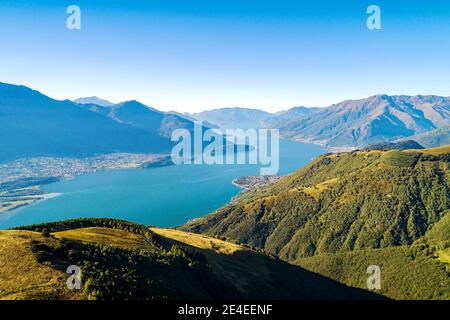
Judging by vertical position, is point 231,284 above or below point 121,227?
below

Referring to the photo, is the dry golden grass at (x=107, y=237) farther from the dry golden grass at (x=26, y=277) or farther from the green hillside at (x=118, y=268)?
the dry golden grass at (x=26, y=277)

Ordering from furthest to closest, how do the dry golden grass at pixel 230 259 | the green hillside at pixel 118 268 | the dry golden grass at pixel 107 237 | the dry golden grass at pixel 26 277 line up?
the dry golden grass at pixel 230 259 → the dry golden grass at pixel 107 237 → the green hillside at pixel 118 268 → the dry golden grass at pixel 26 277

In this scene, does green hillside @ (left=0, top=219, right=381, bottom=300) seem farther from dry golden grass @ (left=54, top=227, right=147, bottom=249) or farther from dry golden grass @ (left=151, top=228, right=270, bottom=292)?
dry golden grass @ (left=151, top=228, right=270, bottom=292)

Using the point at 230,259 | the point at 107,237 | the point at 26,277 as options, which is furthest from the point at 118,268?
the point at 230,259

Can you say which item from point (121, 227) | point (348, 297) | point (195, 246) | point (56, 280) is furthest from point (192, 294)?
point (348, 297)

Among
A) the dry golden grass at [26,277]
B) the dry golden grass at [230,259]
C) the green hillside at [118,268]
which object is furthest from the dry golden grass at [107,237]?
the dry golden grass at [230,259]
